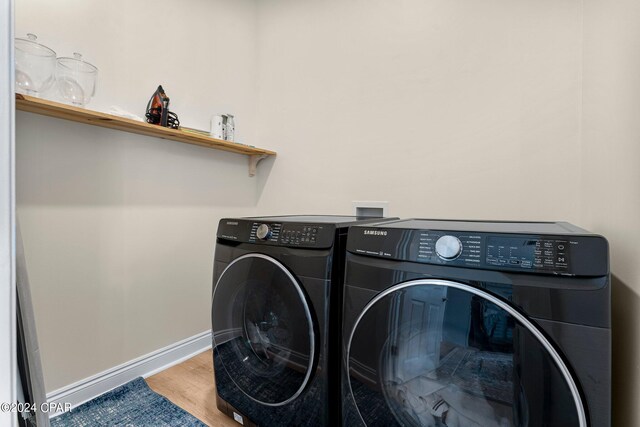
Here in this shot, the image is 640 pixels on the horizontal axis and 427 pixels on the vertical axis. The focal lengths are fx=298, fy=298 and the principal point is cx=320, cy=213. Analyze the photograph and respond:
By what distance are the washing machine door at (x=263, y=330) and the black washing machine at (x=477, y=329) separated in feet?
0.64

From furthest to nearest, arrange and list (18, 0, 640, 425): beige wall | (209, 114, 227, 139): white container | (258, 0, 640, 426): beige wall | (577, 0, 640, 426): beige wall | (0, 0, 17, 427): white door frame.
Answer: (209, 114, 227, 139): white container < (18, 0, 640, 425): beige wall < (258, 0, 640, 426): beige wall < (577, 0, 640, 426): beige wall < (0, 0, 17, 427): white door frame

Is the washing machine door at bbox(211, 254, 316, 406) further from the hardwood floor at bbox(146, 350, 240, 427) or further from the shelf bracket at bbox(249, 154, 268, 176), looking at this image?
the shelf bracket at bbox(249, 154, 268, 176)

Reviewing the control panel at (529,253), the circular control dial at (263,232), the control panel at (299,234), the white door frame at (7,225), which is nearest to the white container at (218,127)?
the circular control dial at (263,232)

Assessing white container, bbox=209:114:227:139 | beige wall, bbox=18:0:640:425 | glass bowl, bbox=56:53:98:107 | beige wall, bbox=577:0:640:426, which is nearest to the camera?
beige wall, bbox=577:0:640:426

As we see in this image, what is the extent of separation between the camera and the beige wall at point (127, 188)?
52.4 inches

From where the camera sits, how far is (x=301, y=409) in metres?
1.09

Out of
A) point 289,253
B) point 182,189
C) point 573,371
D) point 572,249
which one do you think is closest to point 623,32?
point 572,249

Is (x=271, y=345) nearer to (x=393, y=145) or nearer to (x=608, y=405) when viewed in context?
(x=608, y=405)

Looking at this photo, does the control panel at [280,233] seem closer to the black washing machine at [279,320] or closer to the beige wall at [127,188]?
the black washing machine at [279,320]

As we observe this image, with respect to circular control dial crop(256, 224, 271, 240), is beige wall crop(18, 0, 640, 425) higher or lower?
higher

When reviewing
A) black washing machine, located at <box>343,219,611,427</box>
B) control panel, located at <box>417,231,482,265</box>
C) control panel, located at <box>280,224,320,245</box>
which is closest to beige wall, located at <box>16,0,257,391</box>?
control panel, located at <box>280,224,320,245</box>

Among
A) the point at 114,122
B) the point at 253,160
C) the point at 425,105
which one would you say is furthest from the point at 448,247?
the point at 253,160

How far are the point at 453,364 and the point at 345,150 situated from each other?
1438 millimetres

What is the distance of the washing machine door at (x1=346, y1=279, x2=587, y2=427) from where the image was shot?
682mm
